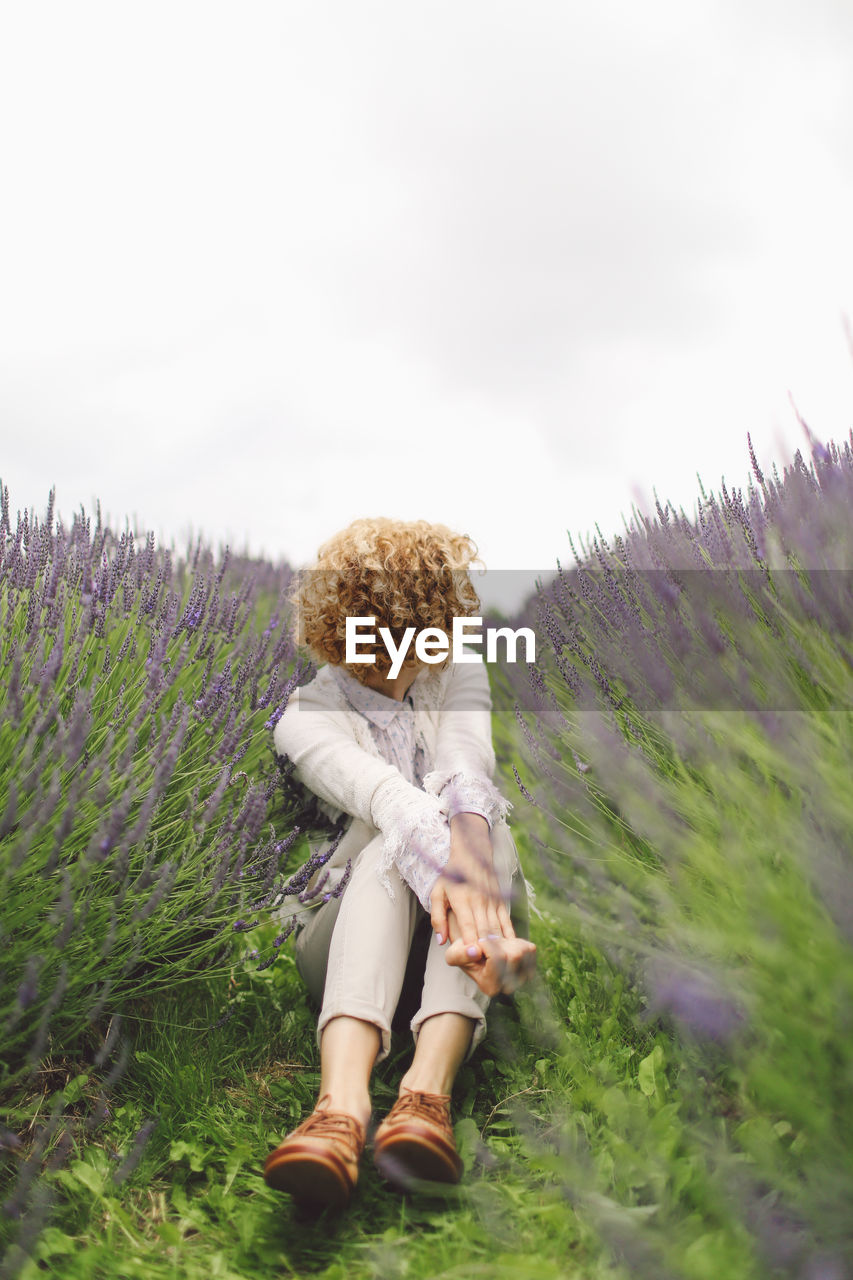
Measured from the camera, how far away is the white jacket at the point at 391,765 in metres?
1.62

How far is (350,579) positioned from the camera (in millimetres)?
1942

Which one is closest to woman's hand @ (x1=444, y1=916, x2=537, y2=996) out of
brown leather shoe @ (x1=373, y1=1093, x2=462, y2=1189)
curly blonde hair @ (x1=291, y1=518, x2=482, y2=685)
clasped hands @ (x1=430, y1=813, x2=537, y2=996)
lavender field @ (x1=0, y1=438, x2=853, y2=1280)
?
clasped hands @ (x1=430, y1=813, x2=537, y2=996)

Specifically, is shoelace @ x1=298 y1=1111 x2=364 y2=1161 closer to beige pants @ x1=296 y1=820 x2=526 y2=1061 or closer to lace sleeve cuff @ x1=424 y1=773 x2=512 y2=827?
beige pants @ x1=296 y1=820 x2=526 y2=1061

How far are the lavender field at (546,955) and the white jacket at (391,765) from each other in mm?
117

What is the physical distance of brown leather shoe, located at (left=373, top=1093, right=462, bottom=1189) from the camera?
1271mm

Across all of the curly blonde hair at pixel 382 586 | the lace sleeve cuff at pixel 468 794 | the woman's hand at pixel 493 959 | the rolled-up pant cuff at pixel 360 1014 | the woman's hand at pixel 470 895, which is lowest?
the rolled-up pant cuff at pixel 360 1014

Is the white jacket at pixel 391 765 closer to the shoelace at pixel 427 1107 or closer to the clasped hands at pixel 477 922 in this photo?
the clasped hands at pixel 477 922

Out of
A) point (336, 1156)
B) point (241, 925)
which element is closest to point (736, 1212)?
point (336, 1156)

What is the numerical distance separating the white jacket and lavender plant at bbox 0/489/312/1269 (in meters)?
0.09

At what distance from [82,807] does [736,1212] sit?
1.09 metres

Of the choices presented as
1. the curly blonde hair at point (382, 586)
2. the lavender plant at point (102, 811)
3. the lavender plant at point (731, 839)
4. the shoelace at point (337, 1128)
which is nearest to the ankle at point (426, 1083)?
the shoelace at point (337, 1128)

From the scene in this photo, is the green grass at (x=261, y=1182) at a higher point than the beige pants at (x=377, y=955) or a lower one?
lower

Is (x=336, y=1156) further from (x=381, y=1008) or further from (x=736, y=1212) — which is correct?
(x=736, y=1212)

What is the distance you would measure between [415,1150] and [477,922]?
0.36 m
